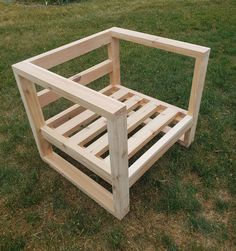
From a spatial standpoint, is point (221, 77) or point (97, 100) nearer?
point (97, 100)

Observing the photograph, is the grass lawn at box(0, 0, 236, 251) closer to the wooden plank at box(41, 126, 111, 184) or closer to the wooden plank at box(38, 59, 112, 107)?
the wooden plank at box(41, 126, 111, 184)

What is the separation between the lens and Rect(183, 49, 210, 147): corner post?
2.06 meters

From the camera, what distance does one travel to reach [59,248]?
6.25 feet

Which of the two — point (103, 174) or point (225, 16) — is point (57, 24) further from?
point (103, 174)

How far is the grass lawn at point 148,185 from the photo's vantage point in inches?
76.7

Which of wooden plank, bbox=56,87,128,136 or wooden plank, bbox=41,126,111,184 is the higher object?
wooden plank, bbox=41,126,111,184

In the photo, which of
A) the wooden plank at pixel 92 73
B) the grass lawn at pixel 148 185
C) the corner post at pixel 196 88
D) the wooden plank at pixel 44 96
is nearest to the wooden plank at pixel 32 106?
the wooden plank at pixel 44 96

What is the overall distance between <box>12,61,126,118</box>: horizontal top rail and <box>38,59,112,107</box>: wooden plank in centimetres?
39

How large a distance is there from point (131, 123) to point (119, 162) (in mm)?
825

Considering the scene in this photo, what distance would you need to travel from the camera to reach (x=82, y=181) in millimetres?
2164

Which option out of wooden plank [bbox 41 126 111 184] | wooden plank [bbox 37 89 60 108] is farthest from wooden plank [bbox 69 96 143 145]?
wooden plank [bbox 37 89 60 108]

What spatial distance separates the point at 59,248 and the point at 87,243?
0.19 metres

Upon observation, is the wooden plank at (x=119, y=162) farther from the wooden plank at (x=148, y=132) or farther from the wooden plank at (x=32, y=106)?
the wooden plank at (x=32, y=106)

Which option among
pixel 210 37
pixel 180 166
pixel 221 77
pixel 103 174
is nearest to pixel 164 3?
pixel 210 37
